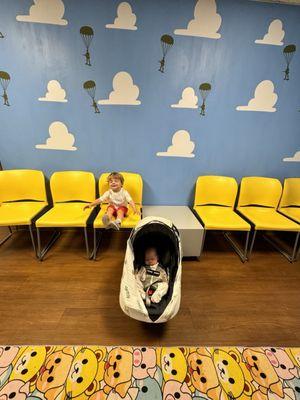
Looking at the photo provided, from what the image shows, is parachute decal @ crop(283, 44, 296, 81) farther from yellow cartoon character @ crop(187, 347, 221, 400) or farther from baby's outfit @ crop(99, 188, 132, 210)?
yellow cartoon character @ crop(187, 347, 221, 400)

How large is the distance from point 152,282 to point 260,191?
187 cm

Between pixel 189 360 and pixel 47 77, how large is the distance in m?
2.92

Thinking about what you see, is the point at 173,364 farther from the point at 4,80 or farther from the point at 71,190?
the point at 4,80

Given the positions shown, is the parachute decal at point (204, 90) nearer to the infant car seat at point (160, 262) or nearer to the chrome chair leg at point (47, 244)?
the infant car seat at point (160, 262)

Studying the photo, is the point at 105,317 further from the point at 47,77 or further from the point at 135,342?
the point at 47,77

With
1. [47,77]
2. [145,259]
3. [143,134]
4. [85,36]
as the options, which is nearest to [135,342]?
[145,259]

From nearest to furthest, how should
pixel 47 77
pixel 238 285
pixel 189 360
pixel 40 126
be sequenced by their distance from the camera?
1. pixel 189 360
2. pixel 238 285
3. pixel 47 77
4. pixel 40 126

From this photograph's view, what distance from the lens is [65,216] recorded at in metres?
2.06

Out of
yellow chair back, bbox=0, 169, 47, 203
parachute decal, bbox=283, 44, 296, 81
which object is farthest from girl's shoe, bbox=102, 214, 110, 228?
parachute decal, bbox=283, 44, 296, 81

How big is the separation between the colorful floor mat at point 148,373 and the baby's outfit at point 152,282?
0.35 m

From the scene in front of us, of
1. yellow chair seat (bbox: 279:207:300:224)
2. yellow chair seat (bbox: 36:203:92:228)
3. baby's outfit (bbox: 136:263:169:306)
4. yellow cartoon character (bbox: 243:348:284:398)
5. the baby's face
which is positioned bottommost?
yellow cartoon character (bbox: 243:348:284:398)

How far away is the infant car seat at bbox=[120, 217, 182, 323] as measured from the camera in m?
1.23

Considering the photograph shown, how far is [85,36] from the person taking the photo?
6.39 ft

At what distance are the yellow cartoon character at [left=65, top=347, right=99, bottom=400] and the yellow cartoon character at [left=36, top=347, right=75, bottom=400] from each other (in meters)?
0.04
